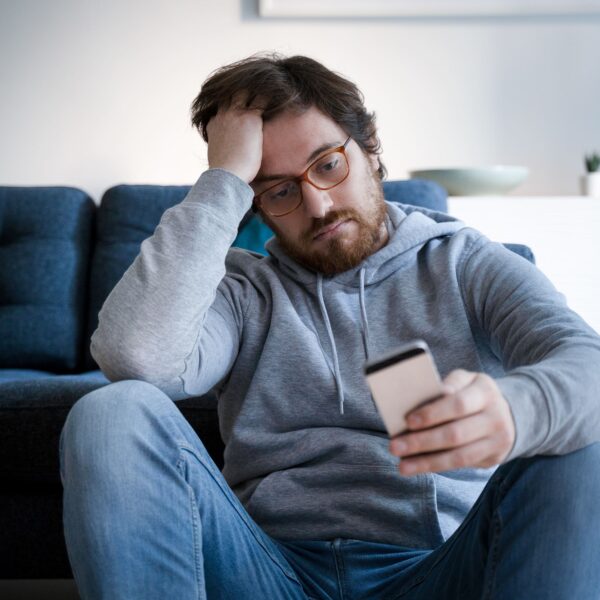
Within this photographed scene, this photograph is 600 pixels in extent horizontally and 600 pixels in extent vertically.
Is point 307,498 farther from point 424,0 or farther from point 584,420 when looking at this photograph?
point 424,0

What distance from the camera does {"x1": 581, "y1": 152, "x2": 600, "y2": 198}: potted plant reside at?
2.44m

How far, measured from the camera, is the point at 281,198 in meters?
1.24

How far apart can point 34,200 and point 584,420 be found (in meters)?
1.87

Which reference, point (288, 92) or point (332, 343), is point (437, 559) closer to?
point (332, 343)

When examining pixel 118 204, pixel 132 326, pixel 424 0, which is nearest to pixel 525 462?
pixel 132 326

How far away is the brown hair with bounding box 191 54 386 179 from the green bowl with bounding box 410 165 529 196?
993 millimetres

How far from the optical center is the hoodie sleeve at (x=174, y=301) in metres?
1.00

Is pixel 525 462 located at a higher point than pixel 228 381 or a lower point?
higher

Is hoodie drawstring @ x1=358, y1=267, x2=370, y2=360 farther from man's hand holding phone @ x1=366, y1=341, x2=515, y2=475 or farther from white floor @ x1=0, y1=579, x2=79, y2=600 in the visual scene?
white floor @ x1=0, y1=579, x2=79, y2=600

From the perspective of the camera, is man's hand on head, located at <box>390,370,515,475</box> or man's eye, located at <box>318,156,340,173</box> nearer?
man's hand on head, located at <box>390,370,515,475</box>

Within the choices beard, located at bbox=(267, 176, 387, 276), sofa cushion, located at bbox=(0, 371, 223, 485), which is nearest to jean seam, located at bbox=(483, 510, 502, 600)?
beard, located at bbox=(267, 176, 387, 276)

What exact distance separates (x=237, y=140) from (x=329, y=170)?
0.15 metres

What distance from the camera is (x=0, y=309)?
2160mm

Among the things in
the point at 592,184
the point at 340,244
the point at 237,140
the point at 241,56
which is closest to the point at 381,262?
the point at 340,244
